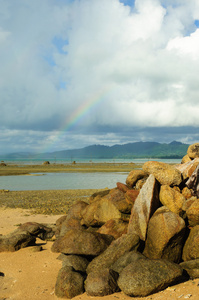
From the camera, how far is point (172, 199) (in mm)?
10438

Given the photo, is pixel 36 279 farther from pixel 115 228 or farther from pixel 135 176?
pixel 135 176

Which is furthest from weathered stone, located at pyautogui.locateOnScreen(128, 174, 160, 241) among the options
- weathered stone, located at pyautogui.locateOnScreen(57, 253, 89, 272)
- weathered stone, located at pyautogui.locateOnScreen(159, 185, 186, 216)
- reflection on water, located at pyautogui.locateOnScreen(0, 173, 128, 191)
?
reflection on water, located at pyautogui.locateOnScreen(0, 173, 128, 191)

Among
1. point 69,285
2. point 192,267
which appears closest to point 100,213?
point 69,285

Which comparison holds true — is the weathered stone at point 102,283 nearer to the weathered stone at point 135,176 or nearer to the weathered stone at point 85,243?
the weathered stone at point 85,243

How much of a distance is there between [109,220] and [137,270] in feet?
13.5

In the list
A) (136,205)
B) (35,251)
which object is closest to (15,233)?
(35,251)

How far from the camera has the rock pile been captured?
7.68 meters

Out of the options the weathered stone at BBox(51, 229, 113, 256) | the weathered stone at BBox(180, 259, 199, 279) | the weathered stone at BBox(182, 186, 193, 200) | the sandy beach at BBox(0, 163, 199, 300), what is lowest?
the sandy beach at BBox(0, 163, 199, 300)

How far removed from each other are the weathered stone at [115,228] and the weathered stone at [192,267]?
306 cm

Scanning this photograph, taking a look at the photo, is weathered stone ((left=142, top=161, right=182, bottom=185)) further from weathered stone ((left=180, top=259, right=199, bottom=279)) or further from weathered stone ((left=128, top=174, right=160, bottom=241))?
weathered stone ((left=180, top=259, right=199, bottom=279))

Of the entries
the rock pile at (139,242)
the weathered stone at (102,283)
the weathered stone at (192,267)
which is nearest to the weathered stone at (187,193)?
the rock pile at (139,242)

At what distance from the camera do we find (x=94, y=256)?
376 inches

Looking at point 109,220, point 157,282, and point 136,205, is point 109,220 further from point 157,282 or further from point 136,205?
point 157,282

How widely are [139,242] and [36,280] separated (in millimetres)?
3819
